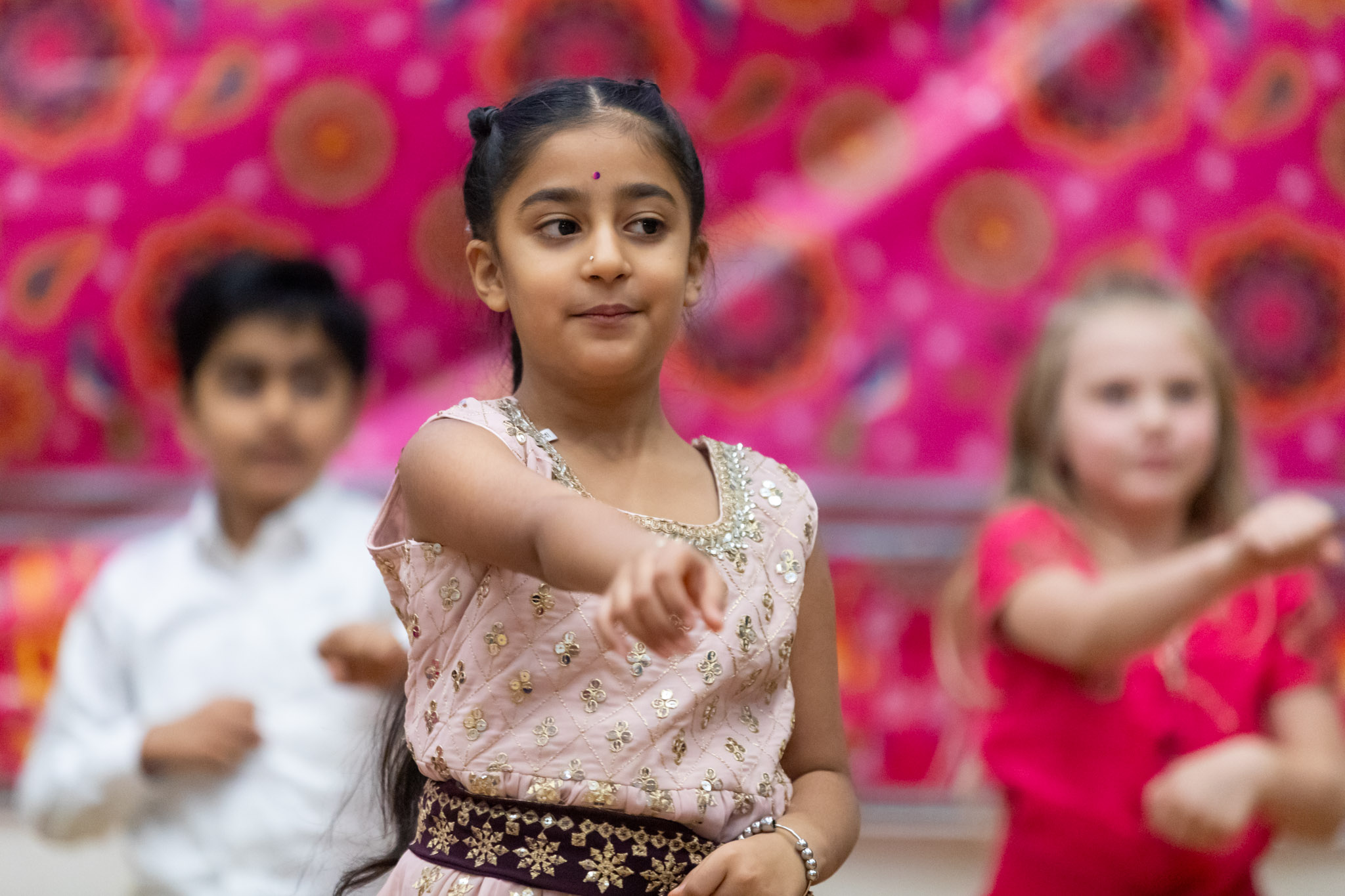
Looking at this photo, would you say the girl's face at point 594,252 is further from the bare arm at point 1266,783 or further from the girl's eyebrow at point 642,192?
the bare arm at point 1266,783

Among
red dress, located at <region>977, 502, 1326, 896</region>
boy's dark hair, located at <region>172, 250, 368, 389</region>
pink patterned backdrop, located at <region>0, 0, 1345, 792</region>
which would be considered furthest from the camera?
pink patterned backdrop, located at <region>0, 0, 1345, 792</region>

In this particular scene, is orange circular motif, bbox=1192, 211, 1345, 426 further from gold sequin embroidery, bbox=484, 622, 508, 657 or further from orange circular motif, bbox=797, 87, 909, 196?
gold sequin embroidery, bbox=484, 622, 508, 657

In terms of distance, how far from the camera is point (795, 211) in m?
1.78

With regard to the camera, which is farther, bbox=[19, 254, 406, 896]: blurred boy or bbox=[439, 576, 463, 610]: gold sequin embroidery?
bbox=[19, 254, 406, 896]: blurred boy

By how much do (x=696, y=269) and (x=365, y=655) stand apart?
1.44ft

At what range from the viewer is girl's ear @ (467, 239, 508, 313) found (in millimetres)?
936

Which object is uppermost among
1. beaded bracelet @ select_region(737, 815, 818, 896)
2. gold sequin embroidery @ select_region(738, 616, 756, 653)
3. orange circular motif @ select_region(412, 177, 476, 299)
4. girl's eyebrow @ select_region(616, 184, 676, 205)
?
orange circular motif @ select_region(412, 177, 476, 299)

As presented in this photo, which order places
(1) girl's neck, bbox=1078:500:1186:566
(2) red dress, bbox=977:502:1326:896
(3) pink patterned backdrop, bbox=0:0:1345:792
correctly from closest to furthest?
1. (2) red dress, bbox=977:502:1326:896
2. (1) girl's neck, bbox=1078:500:1186:566
3. (3) pink patterned backdrop, bbox=0:0:1345:792

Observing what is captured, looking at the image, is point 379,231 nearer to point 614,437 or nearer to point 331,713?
point 331,713

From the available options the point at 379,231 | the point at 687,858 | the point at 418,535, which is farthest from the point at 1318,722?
the point at 379,231

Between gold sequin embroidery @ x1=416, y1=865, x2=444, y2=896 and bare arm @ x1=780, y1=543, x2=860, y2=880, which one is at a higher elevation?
bare arm @ x1=780, y1=543, x2=860, y2=880

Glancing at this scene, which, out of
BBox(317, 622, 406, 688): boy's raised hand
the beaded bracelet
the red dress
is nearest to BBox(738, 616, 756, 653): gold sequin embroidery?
the beaded bracelet

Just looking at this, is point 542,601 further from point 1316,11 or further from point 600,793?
point 1316,11

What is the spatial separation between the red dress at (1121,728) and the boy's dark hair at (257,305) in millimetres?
805
